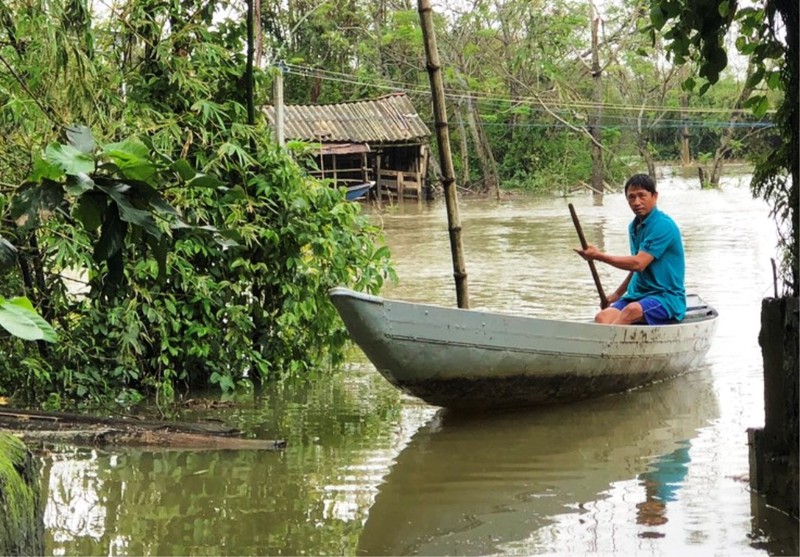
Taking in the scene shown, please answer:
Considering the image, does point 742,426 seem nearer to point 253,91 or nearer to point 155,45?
point 253,91

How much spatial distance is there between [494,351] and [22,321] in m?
5.08

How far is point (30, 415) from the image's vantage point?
6.84 m

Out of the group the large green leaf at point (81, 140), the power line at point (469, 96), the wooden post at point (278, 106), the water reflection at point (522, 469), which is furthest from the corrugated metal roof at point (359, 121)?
the large green leaf at point (81, 140)

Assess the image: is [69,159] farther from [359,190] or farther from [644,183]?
[359,190]

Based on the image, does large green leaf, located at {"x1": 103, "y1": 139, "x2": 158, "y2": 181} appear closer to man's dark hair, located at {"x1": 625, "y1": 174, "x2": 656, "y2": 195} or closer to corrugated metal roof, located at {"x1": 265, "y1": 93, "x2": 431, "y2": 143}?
man's dark hair, located at {"x1": 625, "y1": 174, "x2": 656, "y2": 195}

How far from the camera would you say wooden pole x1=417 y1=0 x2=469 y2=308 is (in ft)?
24.7

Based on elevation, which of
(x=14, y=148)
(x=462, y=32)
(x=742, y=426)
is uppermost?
(x=462, y=32)

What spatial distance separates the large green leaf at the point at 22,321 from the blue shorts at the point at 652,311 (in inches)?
246

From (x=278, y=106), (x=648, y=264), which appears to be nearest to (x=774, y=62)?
(x=648, y=264)

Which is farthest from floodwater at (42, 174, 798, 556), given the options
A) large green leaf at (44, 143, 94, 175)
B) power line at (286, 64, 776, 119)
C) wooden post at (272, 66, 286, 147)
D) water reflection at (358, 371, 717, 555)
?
power line at (286, 64, 776, 119)

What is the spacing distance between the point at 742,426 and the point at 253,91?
4.31 metres

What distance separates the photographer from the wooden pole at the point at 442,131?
296 inches

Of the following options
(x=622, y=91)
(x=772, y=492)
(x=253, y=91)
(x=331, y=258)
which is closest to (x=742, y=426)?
(x=772, y=492)

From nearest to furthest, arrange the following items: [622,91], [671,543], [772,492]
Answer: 1. [671,543]
2. [772,492]
3. [622,91]
